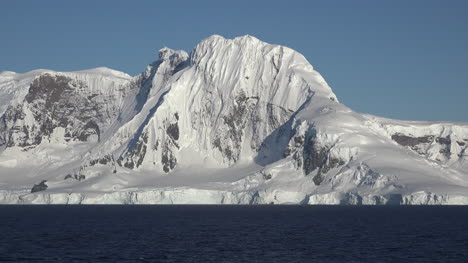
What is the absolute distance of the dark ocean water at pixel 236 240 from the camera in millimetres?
108812

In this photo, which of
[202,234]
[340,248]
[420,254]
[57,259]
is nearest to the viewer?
[57,259]

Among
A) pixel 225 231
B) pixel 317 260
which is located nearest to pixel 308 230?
pixel 225 231

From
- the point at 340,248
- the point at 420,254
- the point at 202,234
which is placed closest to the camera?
the point at 420,254

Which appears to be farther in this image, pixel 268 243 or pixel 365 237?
pixel 365 237

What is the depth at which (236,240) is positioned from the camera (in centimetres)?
13275

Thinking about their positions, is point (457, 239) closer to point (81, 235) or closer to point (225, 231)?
point (225, 231)

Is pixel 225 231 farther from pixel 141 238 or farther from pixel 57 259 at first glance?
pixel 57 259

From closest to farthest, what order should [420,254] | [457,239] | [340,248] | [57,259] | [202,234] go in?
[57,259] < [420,254] < [340,248] < [457,239] < [202,234]

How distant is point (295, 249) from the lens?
4663 inches

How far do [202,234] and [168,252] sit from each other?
1236 inches

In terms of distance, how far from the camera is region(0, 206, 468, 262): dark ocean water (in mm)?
108812

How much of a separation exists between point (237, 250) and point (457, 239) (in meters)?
37.1

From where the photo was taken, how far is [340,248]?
120125 mm

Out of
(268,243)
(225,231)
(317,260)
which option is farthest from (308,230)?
(317,260)
